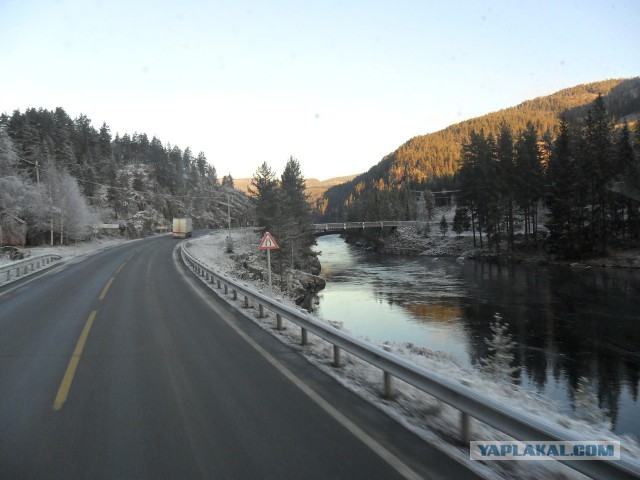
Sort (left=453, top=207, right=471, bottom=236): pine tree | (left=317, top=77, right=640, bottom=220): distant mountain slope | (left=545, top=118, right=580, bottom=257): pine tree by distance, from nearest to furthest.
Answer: (left=545, top=118, right=580, bottom=257): pine tree → (left=453, top=207, right=471, bottom=236): pine tree → (left=317, top=77, right=640, bottom=220): distant mountain slope

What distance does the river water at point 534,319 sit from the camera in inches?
485

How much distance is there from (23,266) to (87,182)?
70.3 metres

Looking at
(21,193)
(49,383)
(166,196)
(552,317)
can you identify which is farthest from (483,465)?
(166,196)

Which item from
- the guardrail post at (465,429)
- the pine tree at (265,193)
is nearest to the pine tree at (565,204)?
the pine tree at (265,193)

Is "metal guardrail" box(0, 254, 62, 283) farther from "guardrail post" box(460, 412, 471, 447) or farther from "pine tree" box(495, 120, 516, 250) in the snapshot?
"pine tree" box(495, 120, 516, 250)

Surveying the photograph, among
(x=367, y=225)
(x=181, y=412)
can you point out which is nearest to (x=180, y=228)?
(x=367, y=225)

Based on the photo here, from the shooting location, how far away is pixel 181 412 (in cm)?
469

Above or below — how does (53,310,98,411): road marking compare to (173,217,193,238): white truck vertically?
below

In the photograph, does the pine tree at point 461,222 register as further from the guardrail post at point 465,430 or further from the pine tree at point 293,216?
the guardrail post at point 465,430

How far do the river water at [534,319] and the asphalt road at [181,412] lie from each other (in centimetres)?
407

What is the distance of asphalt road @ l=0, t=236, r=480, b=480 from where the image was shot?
3550 mm

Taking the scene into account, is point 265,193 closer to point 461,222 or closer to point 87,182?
point 461,222

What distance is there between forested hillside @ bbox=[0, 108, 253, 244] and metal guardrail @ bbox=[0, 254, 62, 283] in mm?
13265

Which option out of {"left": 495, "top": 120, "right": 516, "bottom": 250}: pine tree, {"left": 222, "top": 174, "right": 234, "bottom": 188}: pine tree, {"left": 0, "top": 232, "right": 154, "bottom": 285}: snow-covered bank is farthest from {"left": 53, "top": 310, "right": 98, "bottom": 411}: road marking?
{"left": 222, "top": 174, "right": 234, "bottom": 188}: pine tree
